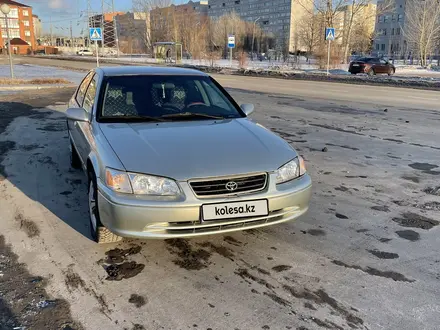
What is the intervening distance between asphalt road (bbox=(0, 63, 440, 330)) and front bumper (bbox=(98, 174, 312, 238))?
13.4 inches

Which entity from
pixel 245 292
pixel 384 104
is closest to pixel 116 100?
pixel 245 292

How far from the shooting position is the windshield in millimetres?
4164

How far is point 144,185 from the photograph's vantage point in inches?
121

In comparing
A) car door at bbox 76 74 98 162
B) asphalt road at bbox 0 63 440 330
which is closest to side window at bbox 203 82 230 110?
car door at bbox 76 74 98 162

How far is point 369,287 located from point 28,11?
434 feet

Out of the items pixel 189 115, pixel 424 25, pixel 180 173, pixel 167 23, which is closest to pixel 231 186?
pixel 180 173

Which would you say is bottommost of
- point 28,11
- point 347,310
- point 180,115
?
point 347,310

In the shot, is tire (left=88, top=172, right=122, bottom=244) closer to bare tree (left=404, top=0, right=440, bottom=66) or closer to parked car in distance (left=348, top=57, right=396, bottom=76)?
parked car in distance (left=348, top=57, right=396, bottom=76)

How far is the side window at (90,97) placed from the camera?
449 cm

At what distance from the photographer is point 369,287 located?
2.99 meters

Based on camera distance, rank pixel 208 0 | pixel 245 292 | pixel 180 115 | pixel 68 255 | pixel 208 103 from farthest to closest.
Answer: pixel 208 0 < pixel 208 103 < pixel 180 115 < pixel 68 255 < pixel 245 292

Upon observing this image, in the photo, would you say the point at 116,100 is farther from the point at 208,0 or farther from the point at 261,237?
the point at 208,0

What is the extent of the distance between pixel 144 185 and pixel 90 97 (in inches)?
84.3

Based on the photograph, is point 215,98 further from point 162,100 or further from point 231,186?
point 231,186
